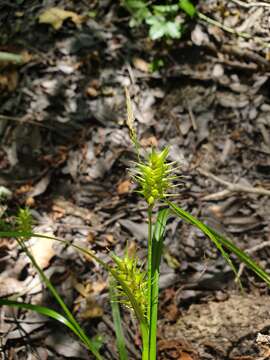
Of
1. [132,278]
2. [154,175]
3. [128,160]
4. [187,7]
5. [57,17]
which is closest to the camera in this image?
[154,175]

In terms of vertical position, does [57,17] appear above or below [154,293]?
above

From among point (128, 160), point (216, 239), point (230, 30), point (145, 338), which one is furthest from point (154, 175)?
point (230, 30)

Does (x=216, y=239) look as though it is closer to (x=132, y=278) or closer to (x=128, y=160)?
(x=132, y=278)

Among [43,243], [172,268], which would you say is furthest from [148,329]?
[43,243]

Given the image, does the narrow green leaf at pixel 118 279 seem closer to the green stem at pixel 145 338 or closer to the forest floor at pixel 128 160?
the green stem at pixel 145 338

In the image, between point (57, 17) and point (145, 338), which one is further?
point (57, 17)

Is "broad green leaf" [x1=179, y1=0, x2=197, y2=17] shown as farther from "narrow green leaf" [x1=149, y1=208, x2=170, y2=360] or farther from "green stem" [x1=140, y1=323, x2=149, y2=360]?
"green stem" [x1=140, y1=323, x2=149, y2=360]

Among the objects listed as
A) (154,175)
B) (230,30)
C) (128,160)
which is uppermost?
(230,30)

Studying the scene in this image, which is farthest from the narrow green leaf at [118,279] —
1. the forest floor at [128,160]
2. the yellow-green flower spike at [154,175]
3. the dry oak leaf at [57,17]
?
the dry oak leaf at [57,17]
